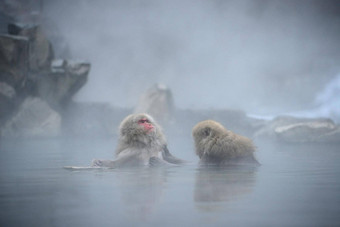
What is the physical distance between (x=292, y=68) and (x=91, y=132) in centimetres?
880

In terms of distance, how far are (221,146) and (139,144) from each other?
995 mm

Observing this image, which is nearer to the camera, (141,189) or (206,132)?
(141,189)

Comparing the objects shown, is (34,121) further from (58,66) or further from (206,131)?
(206,131)

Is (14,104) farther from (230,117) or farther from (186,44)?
(186,44)

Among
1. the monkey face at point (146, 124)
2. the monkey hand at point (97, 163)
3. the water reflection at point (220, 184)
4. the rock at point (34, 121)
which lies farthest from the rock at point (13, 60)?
the water reflection at point (220, 184)

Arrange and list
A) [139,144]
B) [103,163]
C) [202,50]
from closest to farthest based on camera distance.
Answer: [103,163] < [139,144] < [202,50]

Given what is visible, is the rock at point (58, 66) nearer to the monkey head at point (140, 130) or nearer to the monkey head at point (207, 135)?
the monkey head at point (140, 130)

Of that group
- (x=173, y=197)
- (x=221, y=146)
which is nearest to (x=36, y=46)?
(x=221, y=146)

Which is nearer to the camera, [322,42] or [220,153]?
[220,153]

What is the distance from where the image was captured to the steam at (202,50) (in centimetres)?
1784

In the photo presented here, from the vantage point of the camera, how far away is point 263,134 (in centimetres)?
1284

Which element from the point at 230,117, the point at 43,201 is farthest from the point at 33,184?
the point at 230,117

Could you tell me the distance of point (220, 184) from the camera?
3564 mm

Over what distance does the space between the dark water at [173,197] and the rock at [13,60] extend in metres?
7.48
